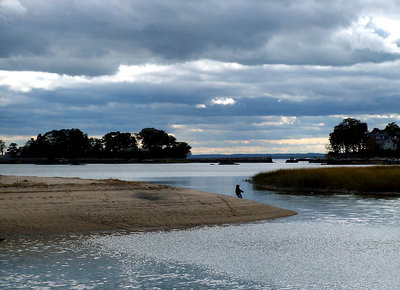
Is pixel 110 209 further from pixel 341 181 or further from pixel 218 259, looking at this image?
pixel 341 181

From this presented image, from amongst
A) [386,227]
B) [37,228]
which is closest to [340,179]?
[386,227]

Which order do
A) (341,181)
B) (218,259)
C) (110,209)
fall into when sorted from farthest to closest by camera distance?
(341,181)
(110,209)
(218,259)

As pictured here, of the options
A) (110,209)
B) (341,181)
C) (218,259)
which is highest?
(341,181)

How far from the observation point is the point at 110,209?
99.5ft

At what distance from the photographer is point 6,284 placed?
53.5 ft

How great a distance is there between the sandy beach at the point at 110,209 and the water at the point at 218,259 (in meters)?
1.89

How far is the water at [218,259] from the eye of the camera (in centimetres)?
1700

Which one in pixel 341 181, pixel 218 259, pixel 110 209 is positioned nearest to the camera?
pixel 218 259

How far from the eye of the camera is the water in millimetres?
17000

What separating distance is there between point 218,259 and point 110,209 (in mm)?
11317

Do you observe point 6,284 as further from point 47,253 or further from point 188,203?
point 188,203

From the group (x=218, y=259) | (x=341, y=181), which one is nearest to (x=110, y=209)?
(x=218, y=259)

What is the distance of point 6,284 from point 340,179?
52766mm

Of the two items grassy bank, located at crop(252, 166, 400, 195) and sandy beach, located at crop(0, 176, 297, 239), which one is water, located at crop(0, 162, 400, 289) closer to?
sandy beach, located at crop(0, 176, 297, 239)
